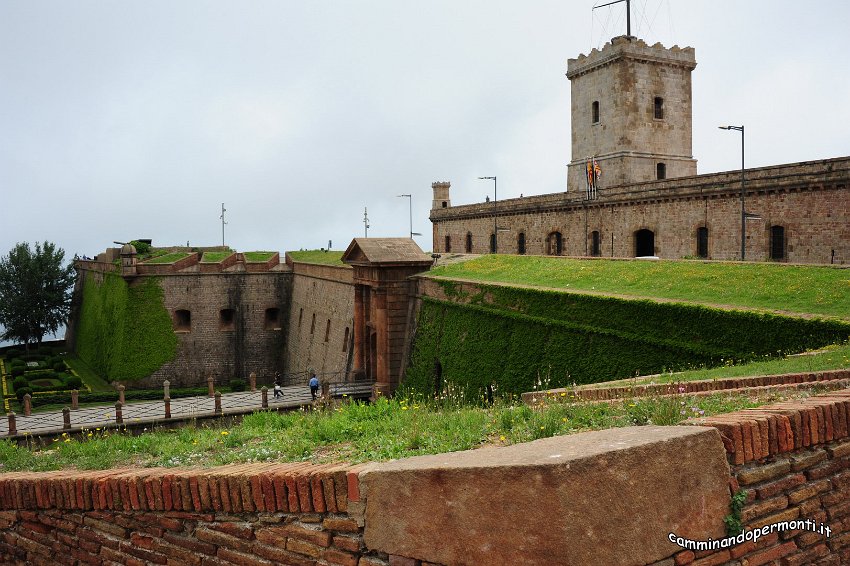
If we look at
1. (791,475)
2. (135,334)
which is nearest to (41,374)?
(135,334)

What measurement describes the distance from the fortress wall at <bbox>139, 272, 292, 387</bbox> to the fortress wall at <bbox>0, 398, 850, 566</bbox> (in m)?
35.5

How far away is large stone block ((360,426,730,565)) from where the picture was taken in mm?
4188

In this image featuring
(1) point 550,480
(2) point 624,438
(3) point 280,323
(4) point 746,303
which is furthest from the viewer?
(3) point 280,323

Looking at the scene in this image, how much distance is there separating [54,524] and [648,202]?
2666 centimetres

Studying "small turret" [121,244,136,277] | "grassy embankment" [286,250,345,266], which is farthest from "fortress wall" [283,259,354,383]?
"small turret" [121,244,136,277]

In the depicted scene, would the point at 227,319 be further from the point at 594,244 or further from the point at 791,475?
the point at 791,475

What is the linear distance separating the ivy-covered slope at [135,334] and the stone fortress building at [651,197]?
17.9 m

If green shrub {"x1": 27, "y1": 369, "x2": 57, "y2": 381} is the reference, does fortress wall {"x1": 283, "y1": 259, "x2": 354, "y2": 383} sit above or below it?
above

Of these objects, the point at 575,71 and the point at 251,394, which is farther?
the point at 575,71

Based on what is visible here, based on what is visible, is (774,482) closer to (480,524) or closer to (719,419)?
(719,419)

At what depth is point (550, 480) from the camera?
4180 millimetres

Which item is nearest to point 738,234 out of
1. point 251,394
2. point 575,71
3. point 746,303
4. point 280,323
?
point 746,303

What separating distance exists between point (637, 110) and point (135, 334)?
27.4 metres

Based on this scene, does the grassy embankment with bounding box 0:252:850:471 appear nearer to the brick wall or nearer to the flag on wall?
the brick wall
